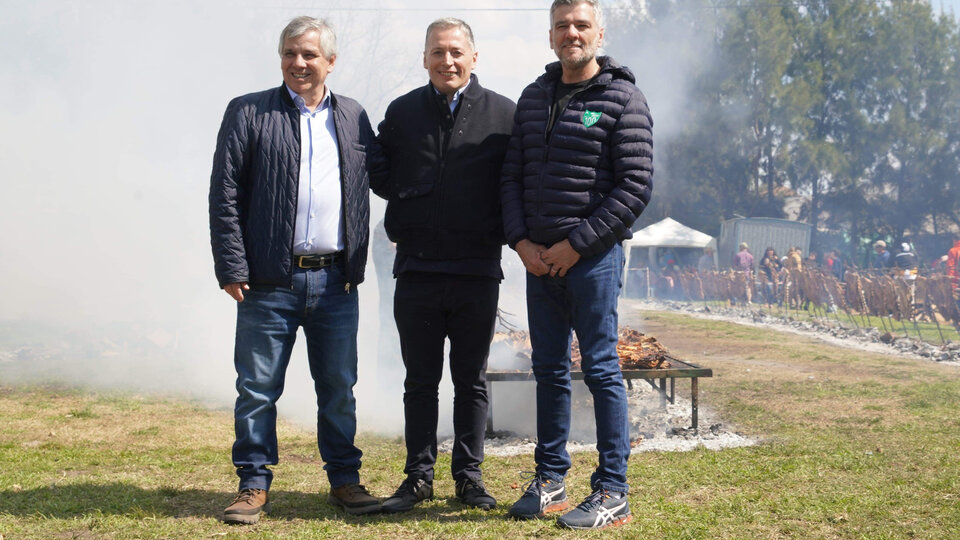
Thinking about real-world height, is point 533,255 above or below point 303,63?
below

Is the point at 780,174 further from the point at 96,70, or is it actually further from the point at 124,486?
the point at 124,486

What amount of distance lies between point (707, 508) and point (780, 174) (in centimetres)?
3488

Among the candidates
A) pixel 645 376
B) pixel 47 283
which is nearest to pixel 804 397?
pixel 645 376

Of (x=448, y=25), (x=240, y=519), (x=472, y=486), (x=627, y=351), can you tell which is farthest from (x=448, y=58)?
(x=627, y=351)

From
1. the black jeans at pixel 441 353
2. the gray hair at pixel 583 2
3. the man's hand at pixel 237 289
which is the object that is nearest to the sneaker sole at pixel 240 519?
the black jeans at pixel 441 353

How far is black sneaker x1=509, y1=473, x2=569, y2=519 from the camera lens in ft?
11.1

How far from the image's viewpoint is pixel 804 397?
704 centimetres

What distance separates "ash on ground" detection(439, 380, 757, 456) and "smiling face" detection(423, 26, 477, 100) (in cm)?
244

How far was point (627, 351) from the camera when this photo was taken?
5.53 meters

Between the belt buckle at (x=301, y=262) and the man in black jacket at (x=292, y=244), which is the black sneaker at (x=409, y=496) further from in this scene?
the belt buckle at (x=301, y=262)

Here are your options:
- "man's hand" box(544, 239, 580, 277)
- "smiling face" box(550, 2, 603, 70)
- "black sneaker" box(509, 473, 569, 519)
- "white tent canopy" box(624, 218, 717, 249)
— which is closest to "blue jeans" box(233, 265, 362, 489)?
"black sneaker" box(509, 473, 569, 519)

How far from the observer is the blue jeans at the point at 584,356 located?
11.0 ft

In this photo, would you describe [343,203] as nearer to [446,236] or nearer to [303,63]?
[446,236]

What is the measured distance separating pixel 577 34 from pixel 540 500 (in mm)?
1988
